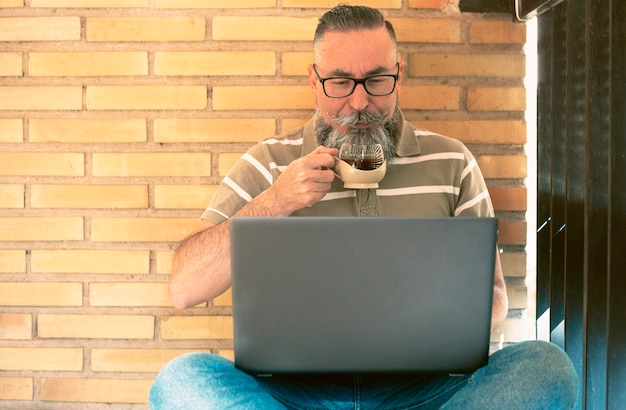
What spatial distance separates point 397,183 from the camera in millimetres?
1918

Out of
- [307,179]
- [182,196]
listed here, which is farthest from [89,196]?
[307,179]

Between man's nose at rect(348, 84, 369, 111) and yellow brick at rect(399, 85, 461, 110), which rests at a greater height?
yellow brick at rect(399, 85, 461, 110)

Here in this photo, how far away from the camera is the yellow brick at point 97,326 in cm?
227

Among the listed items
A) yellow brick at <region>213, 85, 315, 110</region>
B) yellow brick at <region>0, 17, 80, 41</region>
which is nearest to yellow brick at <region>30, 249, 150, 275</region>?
yellow brick at <region>213, 85, 315, 110</region>

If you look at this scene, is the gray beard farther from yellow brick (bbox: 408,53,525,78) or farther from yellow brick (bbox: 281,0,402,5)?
yellow brick (bbox: 281,0,402,5)

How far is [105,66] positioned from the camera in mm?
2223

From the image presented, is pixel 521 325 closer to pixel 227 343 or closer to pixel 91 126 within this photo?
pixel 227 343

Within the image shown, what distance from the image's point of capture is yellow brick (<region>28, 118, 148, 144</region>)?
224 cm

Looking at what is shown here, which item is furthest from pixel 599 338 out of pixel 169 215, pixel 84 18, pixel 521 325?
pixel 84 18

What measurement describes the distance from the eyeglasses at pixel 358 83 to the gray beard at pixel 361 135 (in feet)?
0.22

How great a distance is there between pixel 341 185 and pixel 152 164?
711mm

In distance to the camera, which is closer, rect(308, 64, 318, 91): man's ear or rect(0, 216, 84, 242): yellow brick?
rect(308, 64, 318, 91): man's ear

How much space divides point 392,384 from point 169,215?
1.02m

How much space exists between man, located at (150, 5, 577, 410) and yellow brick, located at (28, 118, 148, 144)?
1.55ft
